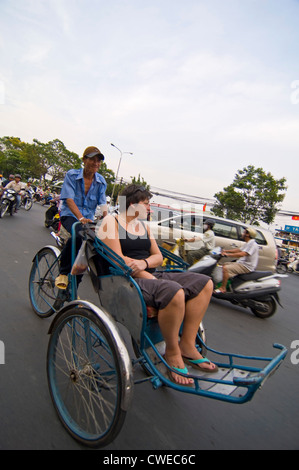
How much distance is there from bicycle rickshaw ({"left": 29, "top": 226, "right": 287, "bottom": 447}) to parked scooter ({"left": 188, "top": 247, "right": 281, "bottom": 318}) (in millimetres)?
2744

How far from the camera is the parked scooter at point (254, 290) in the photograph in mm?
4410

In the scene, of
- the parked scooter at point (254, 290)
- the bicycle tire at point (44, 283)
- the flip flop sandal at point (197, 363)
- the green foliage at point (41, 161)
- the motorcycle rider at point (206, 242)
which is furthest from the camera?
the green foliage at point (41, 161)

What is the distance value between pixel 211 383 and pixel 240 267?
332 centimetres

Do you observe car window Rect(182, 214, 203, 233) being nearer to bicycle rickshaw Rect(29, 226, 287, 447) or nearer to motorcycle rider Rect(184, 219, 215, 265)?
motorcycle rider Rect(184, 219, 215, 265)

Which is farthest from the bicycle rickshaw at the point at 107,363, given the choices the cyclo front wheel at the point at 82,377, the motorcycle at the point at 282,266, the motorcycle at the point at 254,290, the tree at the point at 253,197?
the tree at the point at 253,197

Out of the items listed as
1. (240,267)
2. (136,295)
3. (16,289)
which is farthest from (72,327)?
(240,267)

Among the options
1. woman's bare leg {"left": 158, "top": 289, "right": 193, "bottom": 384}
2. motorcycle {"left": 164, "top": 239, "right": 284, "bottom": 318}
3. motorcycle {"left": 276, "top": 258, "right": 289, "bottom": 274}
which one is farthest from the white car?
motorcycle {"left": 276, "top": 258, "right": 289, "bottom": 274}

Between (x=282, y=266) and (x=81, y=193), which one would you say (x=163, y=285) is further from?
(x=282, y=266)

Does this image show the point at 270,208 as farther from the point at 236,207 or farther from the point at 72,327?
the point at 72,327

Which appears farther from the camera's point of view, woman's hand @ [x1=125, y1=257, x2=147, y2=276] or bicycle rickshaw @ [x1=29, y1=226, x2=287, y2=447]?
woman's hand @ [x1=125, y1=257, x2=147, y2=276]

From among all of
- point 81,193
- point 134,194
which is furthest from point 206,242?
point 134,194

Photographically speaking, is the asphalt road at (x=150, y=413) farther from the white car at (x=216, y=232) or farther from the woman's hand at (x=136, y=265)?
the white car at (x=216, y=232)

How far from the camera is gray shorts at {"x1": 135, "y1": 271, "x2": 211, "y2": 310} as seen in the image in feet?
5.54

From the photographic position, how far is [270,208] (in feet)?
70.1
